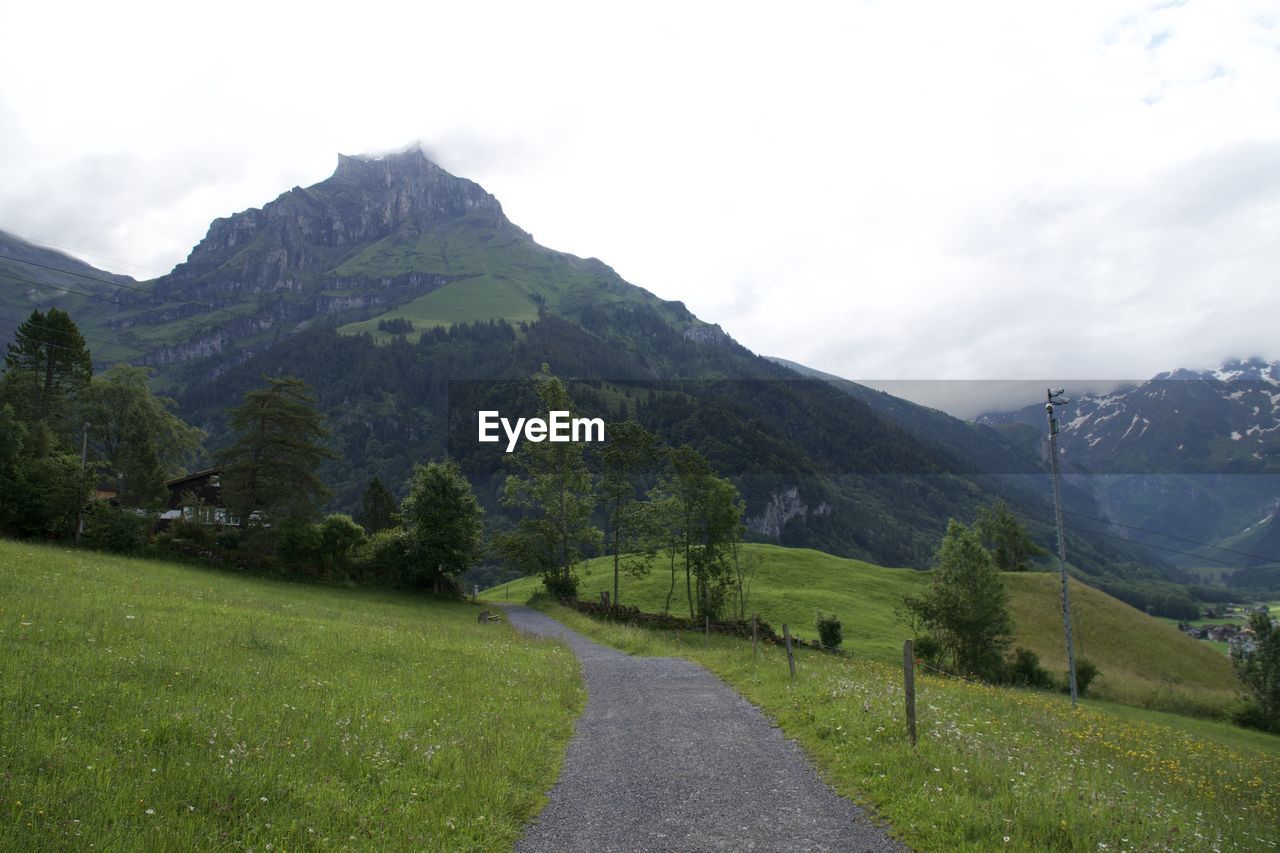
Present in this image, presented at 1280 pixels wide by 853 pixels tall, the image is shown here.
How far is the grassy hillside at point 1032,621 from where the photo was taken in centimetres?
5641

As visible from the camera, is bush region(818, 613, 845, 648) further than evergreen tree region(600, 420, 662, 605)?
No

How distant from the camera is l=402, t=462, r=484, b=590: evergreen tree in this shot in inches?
2425

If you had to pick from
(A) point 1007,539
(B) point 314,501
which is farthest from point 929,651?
(A) point 1007,539

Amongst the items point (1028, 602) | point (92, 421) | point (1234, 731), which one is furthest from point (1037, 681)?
point (92, 421)

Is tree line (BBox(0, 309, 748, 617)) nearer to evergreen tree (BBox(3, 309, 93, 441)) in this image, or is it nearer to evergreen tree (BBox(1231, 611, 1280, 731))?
evergreen tree (BBox(3, 309, 93, 441))

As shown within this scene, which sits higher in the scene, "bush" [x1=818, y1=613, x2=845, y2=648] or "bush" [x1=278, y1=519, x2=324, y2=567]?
"bush" [x1=278, y1=519, x2=324, y2=567]

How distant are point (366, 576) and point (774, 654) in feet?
141

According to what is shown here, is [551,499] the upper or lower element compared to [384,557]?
upper

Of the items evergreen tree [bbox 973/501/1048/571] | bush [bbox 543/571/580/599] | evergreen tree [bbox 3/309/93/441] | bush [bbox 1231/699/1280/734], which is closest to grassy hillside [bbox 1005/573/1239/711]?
bush [bbox 1231/699/1280/734]

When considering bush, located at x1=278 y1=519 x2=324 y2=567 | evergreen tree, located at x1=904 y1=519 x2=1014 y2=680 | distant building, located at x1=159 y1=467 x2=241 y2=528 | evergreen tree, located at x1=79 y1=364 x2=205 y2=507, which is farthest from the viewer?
evergreen tree, located at x1=79 y1=364 x2=205 y2=507

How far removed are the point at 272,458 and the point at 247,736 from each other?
48338 mm

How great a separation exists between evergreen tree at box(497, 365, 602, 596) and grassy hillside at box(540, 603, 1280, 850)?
44.6 meters

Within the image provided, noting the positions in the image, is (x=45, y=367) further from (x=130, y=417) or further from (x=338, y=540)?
(x=338, y=540)

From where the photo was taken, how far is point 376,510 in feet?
293
